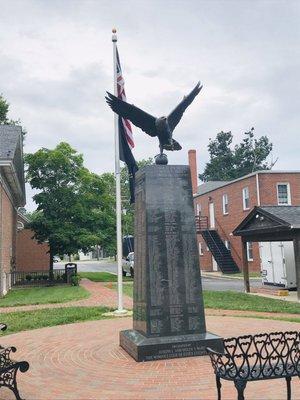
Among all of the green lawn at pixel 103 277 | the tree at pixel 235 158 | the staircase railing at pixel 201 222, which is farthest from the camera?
the tree at pixel 235 158

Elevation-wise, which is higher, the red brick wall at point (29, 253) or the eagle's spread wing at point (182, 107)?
the eagle's spread wing at point (182, 107)

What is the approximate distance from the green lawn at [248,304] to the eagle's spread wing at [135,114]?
7507mm

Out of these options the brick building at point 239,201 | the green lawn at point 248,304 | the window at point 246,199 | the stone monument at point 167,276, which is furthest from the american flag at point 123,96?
the window at point 246,199

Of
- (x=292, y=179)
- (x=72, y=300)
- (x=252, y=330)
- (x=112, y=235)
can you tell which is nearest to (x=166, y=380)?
(x=252, y=330)

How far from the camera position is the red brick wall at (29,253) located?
35.4 m

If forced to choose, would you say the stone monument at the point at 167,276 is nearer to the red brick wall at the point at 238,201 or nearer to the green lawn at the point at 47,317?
the green lawn at the point at 47,317

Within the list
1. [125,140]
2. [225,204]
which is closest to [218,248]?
[225,204]

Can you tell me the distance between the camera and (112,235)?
28.4 meters

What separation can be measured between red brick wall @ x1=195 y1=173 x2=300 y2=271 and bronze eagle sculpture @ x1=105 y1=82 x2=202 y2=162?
75.6 ft

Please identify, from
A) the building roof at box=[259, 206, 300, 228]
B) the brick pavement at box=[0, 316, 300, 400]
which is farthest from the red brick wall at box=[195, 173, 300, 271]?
the brick pavement at box=[0, 316, 300, 400]

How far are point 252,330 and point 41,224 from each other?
18299 mm

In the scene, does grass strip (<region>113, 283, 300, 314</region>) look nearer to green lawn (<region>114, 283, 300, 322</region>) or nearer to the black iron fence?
green lawn (<region>114, 283, 300, 322</region>)

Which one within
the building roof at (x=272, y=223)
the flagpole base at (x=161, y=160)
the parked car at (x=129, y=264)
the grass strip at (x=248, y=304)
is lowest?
the grass strip at (x=248, y=304)

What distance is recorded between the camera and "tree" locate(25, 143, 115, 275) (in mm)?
25609
